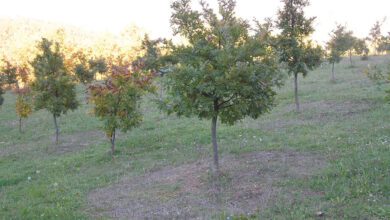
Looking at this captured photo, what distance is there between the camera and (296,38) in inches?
507

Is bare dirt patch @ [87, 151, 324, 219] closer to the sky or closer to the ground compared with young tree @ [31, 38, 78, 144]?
closer to the ground

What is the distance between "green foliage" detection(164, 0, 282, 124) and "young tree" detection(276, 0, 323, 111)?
6.59 meters

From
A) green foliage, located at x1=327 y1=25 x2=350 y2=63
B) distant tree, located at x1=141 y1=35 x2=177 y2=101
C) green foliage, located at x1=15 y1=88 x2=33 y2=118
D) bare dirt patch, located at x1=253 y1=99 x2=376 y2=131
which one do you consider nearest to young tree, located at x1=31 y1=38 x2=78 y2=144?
green foliage, located at x1=15 y1=88 x2=33 y2=118

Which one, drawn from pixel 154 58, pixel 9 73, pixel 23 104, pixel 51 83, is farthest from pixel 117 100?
pixel 9 73

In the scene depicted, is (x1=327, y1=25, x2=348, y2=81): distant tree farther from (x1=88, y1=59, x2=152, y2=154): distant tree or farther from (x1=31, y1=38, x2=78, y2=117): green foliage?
(x1=31, y1=38, x2=78, y2=117): green foliage

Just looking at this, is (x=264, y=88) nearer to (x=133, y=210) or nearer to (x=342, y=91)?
(x=133, y=210)

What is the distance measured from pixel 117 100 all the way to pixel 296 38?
7.74 metres

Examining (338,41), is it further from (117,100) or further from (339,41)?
(117,100)

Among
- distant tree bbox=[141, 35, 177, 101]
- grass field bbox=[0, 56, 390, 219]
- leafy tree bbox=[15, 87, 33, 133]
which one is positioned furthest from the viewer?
distant tree bbox=[141, 35, 177, 101]

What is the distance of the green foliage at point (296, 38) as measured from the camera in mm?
12867

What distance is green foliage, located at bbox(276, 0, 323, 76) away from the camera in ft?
42.2

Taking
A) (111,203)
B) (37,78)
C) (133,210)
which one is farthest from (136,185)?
(37,78)

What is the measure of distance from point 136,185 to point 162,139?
173 inches

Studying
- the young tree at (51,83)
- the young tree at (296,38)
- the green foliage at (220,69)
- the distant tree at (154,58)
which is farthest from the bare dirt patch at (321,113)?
the young tree at (51,83)
